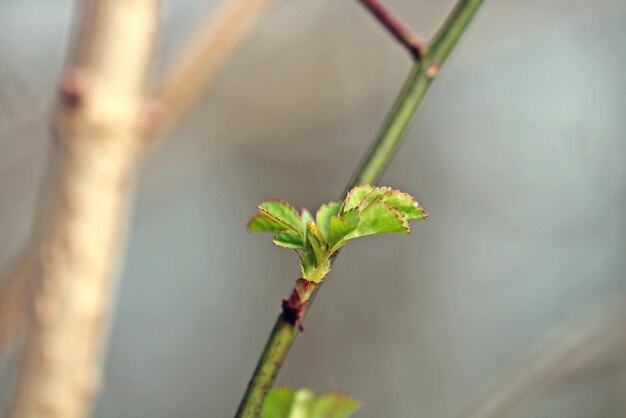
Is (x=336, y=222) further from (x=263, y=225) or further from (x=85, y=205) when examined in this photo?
(x=85, y=205)

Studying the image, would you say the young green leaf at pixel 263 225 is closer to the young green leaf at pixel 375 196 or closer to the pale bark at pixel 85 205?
the young green leaf at pixel 375 196

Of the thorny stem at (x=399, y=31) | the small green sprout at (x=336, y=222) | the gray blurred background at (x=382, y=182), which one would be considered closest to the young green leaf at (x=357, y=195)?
the small green sprout at (x=336, y=222)

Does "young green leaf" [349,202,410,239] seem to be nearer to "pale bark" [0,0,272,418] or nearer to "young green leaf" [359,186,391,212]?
"young green leaf" [359,186,391,212]

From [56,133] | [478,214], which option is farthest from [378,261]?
[56,133]

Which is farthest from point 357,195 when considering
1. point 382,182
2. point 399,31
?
Result: point 382,182

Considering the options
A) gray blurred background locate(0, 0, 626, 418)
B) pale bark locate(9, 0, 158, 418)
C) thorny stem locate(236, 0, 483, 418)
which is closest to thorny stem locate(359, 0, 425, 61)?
thorny stem locate(236, 0, 483, 418)

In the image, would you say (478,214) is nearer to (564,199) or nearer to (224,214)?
(564,199)
